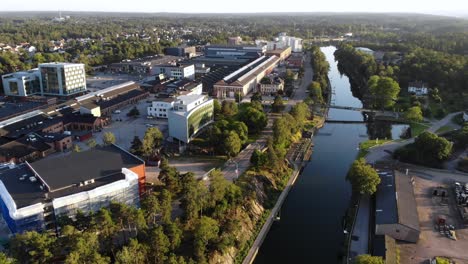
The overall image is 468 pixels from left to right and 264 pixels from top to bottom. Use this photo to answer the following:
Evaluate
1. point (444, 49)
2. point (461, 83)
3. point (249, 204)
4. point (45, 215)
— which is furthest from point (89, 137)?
point (444, 49)

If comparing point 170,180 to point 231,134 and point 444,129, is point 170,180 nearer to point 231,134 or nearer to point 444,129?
point 231,134

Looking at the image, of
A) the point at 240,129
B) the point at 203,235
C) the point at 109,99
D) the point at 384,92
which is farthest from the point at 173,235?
the point at 384,92

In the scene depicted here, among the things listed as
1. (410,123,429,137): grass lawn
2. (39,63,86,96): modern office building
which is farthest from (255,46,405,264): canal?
(39,63,86,96): modern office building

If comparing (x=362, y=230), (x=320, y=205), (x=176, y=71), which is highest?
(x=176, y=71)

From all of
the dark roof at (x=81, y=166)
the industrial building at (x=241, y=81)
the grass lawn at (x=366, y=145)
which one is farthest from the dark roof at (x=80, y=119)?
the grass lawn at (x=366, y=145)

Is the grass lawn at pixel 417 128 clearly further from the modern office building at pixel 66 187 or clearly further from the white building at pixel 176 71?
the white building at pixel 176 71

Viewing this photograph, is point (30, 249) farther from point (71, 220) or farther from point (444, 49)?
point (444, 49)

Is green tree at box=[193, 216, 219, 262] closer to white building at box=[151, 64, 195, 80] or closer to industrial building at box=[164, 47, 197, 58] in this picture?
white building at box=[151, 64, 195, 80]
